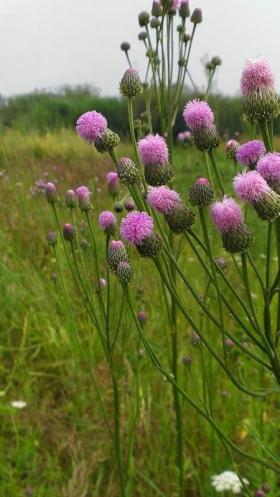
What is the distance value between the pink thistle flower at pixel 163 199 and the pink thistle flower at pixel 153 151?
2.6 inches

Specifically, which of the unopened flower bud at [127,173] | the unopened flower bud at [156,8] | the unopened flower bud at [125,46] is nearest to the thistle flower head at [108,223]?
the unopened flower bud at [127,173]

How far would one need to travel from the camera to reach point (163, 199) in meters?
1.13

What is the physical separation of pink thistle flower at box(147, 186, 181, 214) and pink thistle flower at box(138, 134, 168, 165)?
0.21ft

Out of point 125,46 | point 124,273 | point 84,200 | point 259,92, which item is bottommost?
point 124,273

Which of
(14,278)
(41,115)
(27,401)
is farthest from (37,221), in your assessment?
(41,115)

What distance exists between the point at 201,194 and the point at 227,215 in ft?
0.28

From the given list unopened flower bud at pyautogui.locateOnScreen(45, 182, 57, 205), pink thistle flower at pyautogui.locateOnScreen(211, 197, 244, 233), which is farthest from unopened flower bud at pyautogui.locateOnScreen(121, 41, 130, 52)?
pink thistle flower at pyautogui.locateOnScreen(211, 197, 244, 233)

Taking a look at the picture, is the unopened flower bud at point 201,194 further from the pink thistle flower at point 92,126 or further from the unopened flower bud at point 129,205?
the unopened flower bud at point 129,205

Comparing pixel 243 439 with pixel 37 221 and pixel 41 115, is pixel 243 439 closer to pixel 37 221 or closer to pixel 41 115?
pixel 37 221

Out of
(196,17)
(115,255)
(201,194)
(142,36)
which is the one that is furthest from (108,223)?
(196,17)

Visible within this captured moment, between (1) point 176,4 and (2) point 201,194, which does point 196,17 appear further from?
(2) point 201,194

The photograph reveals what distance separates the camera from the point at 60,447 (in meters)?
2.38

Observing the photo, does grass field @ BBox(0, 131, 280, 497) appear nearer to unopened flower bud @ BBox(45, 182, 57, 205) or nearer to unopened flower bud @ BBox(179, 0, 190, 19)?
unopened flower bud @ BBox(45, 182, 57, 205)

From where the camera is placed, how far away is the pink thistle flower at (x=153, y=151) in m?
1.18
